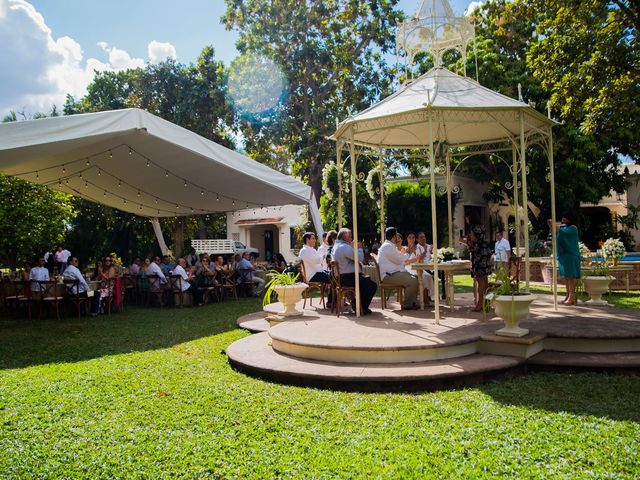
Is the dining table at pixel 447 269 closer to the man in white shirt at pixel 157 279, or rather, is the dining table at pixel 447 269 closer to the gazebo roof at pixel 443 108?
the gazebo roof at pixel 443 108

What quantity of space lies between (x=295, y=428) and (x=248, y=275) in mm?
10042

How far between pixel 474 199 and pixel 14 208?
1952cm

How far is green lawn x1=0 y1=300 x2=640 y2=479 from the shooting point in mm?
3143

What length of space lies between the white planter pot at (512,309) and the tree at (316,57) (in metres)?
17.0

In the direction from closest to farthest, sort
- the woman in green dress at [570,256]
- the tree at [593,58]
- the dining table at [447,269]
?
the dining table at [447,269], the woman in green dress at [570,256], the tree at [593,58]

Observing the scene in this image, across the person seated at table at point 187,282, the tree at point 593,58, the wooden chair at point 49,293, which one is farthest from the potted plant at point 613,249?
the wooden chair at point 49,293

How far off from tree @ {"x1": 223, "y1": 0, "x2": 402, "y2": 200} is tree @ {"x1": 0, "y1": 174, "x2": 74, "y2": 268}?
10.2 m

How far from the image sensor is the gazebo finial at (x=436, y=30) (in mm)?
8031

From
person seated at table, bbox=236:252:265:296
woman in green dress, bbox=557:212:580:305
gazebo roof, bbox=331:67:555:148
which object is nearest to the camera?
gazebo roof, bbox=331:67:555:148

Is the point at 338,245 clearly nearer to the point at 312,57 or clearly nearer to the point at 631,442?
the point at 631,442

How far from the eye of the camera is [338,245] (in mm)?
7750

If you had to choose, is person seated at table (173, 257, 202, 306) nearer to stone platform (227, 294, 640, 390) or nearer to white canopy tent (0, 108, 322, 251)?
white canopy tent (0, 108, 322, 251)

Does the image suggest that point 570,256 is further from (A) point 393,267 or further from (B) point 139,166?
(B) point 139,166

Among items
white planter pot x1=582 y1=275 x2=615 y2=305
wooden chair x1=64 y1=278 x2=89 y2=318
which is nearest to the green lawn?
white planter pot x1=582 y1=275 x2=615 y2=305
